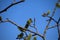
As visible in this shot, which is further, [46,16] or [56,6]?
[46,16]

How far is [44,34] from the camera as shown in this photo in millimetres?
1876

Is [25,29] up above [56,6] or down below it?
below

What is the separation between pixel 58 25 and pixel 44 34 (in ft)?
0.75

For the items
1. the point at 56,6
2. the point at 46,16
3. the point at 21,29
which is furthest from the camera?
the point at 46,16

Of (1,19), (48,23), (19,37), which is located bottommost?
(19,37)

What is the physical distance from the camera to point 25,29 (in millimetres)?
1797

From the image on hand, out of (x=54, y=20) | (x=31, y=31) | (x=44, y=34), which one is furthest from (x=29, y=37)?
→ (x=54, y=20)

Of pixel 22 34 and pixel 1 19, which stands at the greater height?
pixel 1 19

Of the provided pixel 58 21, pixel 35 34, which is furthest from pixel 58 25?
pixel 35 34

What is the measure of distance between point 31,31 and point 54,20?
1.05 ft

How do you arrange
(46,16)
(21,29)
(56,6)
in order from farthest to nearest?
(46,16), (21,29), (56,6)

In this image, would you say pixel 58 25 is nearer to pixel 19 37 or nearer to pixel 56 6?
pixel 56 6

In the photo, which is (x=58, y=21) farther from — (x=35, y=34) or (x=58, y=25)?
(x=35, y=34)

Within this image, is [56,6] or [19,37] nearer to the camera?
[56,6]
